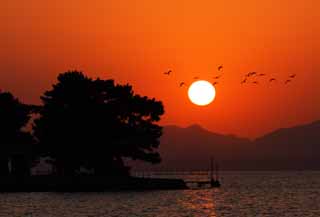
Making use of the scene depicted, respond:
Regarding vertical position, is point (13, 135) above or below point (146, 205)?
above

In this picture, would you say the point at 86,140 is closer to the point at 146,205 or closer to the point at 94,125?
the point at 94,125

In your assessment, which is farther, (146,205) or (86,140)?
(86,140)

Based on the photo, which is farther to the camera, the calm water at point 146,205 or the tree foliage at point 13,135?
the tree foliage at point 13,135

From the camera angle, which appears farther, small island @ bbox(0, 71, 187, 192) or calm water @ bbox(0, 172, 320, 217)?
small island @ bbox(0, 71, 187, 192)

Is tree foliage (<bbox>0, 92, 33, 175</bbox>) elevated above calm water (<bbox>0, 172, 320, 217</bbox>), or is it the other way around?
tree foliage (<bbox>0, 92, 33, 175</bbox>)

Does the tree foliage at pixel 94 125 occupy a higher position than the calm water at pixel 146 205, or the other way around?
the tree foliage at pixel 94 125

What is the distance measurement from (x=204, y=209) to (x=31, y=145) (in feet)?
101

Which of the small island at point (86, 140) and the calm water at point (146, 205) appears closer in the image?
the calm water at point (146, 205)

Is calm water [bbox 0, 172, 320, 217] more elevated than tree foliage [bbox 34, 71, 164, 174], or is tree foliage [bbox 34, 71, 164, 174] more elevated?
tree foliage [bbox 34, 71, 164, 174]

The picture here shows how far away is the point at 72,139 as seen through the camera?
107 m

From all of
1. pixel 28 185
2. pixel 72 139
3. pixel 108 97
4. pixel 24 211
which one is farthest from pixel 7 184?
pixel 24 211

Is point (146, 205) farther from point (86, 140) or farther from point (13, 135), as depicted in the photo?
point (13, 135)

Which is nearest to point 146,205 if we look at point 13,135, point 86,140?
point 86,140

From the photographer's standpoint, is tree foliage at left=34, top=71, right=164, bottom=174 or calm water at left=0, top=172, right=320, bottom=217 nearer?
calm water at left=0, top=172, right=320, bottom=217
